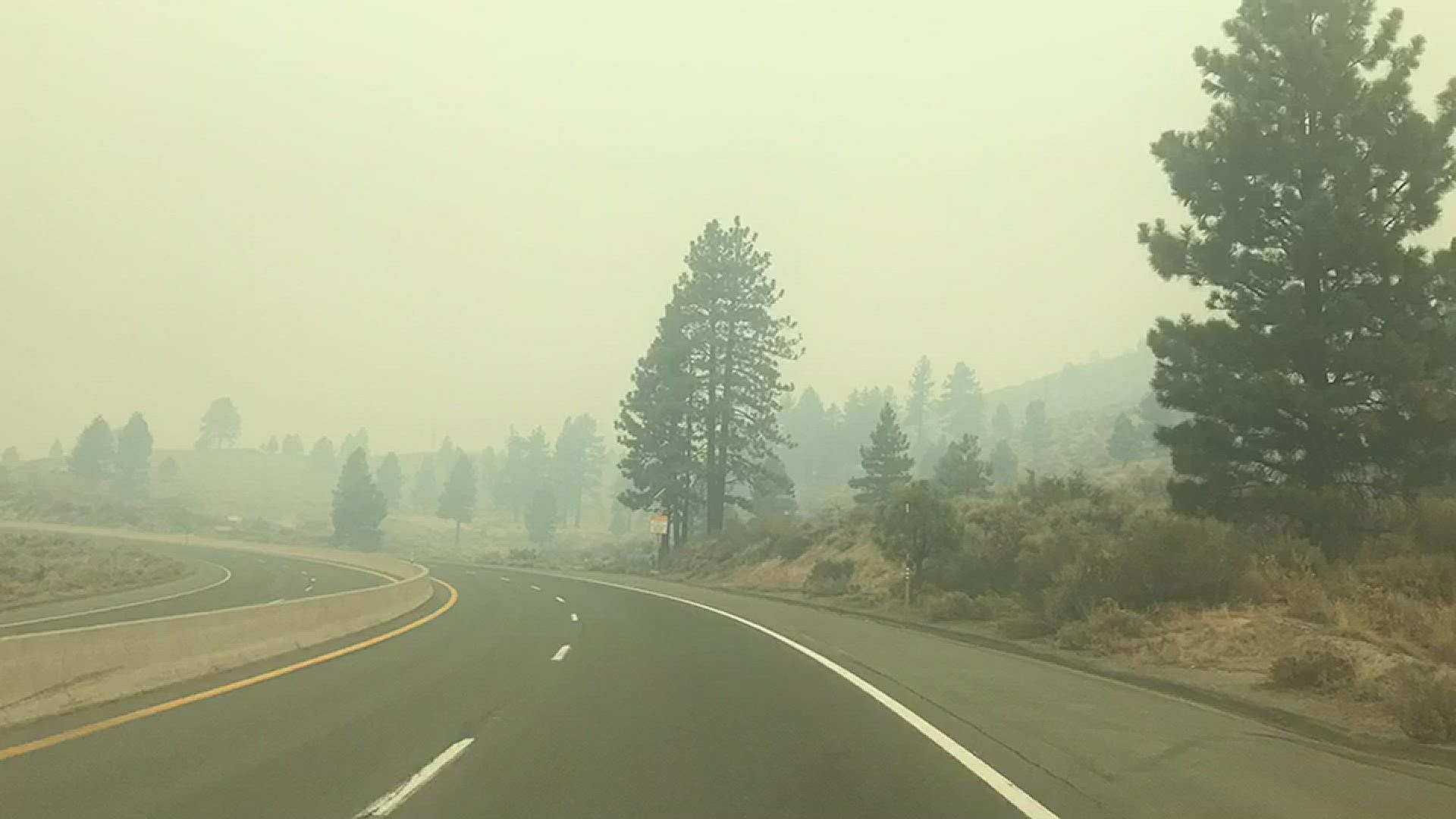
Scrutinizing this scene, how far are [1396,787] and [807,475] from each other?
14623 centimetres

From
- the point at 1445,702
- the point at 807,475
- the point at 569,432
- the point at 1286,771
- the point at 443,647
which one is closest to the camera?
the point at 1286,771

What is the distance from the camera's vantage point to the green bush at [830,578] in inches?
1331

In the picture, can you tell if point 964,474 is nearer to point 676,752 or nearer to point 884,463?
point 884,463

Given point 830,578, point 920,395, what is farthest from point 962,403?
point 830,578

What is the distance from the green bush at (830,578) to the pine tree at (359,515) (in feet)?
254

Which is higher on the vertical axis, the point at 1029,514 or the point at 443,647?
the point at 1029,514

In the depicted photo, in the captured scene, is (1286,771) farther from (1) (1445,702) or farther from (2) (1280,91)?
(2) (1280,91)

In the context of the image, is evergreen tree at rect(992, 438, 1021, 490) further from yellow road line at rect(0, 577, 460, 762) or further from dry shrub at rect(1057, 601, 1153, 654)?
yellow road line at rect(0, 577, 460, 762)

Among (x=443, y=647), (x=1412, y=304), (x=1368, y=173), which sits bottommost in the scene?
(x=443, y=647)

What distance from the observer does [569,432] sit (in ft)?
553

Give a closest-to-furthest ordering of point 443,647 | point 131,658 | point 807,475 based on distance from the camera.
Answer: point 131,658 < point 443,647 < point 807,475

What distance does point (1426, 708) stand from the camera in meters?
8.76

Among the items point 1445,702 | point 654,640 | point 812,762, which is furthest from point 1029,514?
point 812,762

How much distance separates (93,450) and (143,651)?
152m
